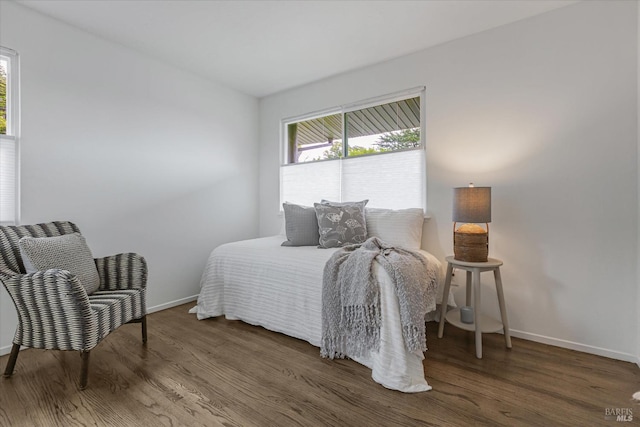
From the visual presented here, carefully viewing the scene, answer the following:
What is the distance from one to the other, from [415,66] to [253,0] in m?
1.61

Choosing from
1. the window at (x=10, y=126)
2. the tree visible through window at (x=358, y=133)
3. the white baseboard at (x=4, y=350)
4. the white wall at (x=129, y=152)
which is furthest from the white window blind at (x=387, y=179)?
the white baseboard at (x=4, y=350)

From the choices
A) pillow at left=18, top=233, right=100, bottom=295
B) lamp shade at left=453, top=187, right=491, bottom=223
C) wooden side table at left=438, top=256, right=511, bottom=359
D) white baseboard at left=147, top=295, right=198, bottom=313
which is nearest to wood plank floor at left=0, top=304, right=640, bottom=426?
wooden side table at left=438, top=256, right=511, bottom=359

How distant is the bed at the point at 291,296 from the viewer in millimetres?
1743

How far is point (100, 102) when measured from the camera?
2629 millimetres

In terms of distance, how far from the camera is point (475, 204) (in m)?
2.19

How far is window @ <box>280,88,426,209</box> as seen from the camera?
9.77ft

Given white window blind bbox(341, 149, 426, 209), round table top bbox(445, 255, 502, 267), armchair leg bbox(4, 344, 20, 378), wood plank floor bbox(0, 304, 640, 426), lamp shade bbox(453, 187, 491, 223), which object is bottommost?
wood plank floor bbox(0, 304, 640, 426)

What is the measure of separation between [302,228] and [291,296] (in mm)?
734

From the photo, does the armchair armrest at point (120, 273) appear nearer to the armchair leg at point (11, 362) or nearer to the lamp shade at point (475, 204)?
the armchair leg at point (11, 362)

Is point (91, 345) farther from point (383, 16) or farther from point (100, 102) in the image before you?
point (383, 16)

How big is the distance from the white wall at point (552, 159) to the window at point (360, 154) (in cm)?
19

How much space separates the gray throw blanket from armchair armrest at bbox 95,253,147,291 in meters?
1.40

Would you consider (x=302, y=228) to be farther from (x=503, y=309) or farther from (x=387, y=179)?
(x=503, y=309)

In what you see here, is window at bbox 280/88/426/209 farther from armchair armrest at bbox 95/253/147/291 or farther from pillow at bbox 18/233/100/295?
pillow at bbox 18/233/100/295
